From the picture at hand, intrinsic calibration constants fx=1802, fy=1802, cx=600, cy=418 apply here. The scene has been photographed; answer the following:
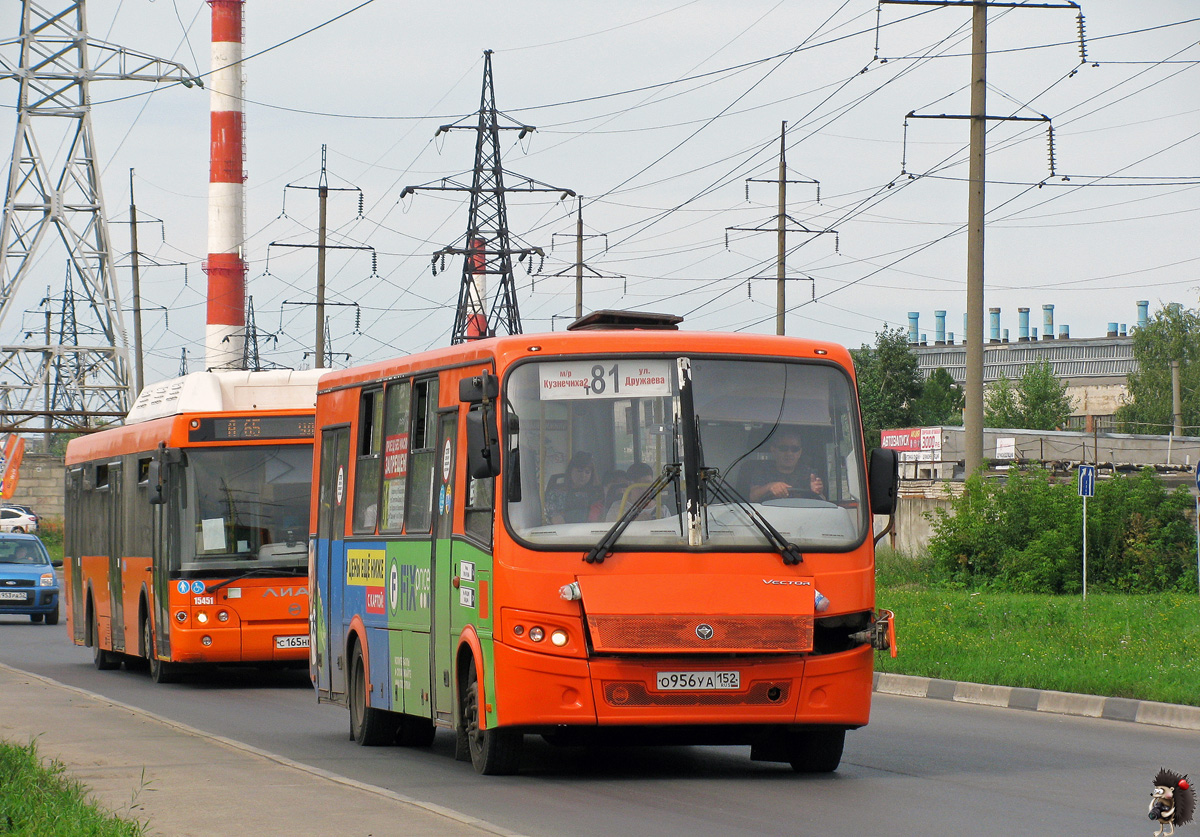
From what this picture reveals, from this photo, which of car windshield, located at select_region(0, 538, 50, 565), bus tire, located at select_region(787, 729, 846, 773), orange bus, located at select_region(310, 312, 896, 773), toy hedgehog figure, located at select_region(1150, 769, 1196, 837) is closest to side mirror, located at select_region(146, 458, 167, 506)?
orange bus, located at select_region(310, 312, 896, 773)

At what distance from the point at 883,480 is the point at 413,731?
4688mm

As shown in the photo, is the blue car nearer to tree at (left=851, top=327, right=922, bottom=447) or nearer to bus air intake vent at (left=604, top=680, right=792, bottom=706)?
bus air intake vent at (left=604, top=680, right=792, bottom=706)

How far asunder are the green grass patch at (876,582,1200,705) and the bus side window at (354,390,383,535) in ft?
22.4

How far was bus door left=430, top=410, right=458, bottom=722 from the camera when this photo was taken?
11.4 m

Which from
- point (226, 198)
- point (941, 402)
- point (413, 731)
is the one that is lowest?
point (413, 731)

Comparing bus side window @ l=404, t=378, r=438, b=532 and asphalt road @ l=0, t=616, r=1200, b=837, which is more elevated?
bus side window @ l=404, t=378, r=438, b=532

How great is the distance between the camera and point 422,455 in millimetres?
12305

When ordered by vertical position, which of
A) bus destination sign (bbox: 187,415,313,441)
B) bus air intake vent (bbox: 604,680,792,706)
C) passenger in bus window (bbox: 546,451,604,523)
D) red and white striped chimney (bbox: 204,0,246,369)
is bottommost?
bus air intake vent (bbox: 604,680,792,706)

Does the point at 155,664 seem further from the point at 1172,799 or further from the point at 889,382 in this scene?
the point at 889,382

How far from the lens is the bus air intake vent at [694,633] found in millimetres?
10078

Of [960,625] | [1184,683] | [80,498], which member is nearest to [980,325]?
[960,625]

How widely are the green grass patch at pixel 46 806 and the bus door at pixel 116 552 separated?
12.4 m

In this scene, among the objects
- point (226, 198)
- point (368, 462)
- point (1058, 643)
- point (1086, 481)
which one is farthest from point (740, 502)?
point (226, 198)

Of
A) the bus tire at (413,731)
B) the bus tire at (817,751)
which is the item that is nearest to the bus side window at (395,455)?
the bus tire at (413,731)
